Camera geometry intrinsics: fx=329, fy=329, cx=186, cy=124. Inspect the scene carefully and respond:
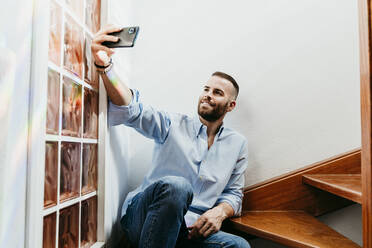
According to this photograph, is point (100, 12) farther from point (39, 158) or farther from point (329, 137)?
point (329, 137)

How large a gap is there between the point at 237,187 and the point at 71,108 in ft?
2.83

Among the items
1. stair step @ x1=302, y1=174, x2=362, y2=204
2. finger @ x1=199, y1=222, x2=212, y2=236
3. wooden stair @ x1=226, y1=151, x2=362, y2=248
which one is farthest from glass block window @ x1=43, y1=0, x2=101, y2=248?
stair step @ x1=302, y1=174, x2=362, y2=204

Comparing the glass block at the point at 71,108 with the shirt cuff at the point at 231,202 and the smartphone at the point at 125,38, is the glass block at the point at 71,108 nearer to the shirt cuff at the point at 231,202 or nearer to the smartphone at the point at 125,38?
the smartphone at the point at 125,38

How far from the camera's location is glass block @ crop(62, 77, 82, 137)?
90 cm

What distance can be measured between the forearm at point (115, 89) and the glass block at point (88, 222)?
1.17 feet

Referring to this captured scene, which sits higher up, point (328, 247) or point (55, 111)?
point (55, 111)

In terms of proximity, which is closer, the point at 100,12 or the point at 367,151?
the point at 367,151

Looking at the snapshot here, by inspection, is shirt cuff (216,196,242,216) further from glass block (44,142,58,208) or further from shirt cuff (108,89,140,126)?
glass block (44,142,58,208)

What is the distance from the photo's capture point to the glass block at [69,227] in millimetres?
885

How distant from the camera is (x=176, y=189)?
3.55 ft

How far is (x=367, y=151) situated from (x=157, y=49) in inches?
47.0

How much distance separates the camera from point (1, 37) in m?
0.59

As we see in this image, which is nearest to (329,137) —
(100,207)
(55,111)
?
(100,207)

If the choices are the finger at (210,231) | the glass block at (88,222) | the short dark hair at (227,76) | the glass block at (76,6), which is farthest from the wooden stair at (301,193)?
the glass block at (76,6)
